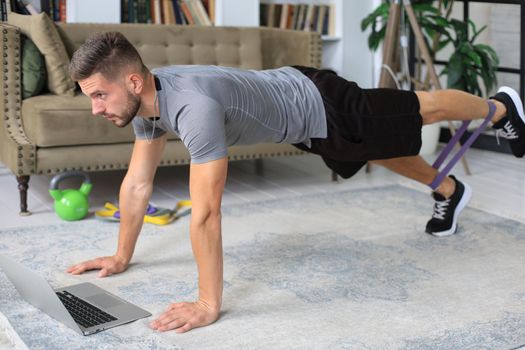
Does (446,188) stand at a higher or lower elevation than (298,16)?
lower

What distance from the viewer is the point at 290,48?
15.3 feet

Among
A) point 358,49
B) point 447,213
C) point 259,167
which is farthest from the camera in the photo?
point 358,49

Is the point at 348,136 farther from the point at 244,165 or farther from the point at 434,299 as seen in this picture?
the point at 244,165

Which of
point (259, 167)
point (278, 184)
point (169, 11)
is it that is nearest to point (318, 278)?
point (278, 184)

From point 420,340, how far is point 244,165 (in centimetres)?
272

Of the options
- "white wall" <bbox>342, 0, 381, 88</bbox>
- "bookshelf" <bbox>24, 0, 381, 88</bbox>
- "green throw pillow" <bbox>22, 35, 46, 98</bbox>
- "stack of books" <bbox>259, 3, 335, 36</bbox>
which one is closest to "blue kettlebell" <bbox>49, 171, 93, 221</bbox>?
"green throw pillow" <bbox>22, 35, 46, 98</bbox>

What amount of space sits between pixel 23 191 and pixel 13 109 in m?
0.41

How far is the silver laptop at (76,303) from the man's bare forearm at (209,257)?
0.69 feet

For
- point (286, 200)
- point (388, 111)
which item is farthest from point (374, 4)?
point (388, 111)

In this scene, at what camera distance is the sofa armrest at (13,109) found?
11.9 ft

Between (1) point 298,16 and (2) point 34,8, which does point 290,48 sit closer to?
(1) point 298,16

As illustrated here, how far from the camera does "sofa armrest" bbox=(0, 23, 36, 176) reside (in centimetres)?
363

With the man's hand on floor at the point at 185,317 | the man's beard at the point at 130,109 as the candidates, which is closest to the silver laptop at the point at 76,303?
the man's hand on floor at the point at 185,317

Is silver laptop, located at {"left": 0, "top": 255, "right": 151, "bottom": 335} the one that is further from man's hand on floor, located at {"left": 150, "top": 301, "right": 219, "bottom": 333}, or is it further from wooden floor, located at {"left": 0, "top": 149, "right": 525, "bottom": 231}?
wooden floor, located at {"left": 0, "top": 149, "right": 525, "bottom": 231}
